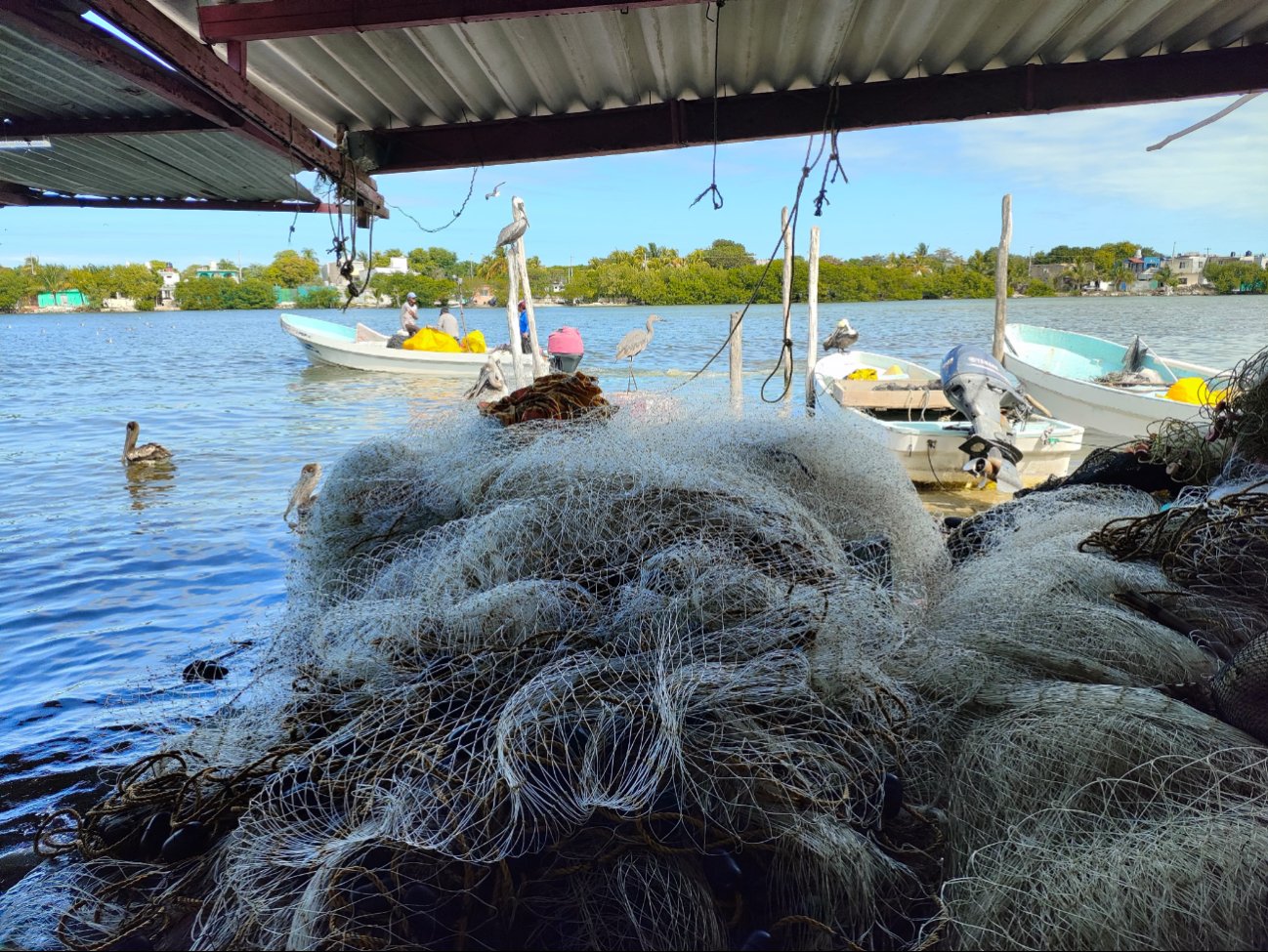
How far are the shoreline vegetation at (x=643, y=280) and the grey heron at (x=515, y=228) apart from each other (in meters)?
44.3

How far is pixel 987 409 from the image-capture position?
10.0 m

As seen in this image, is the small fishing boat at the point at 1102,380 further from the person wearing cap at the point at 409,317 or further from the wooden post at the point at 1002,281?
the person wearing cap at the point at 409,317

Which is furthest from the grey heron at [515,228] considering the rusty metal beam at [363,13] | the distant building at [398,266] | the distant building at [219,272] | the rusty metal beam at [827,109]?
the distant building at [219,272]

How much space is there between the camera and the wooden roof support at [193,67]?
306 centimetres

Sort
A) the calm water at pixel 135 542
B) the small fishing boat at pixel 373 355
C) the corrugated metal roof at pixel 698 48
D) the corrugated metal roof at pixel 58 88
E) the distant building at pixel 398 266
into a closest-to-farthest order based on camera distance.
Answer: the corrugated metal roof at pixel 58 88, the corrugated metal roof at pixel 698 48, the calm water at pixel 135 542, the small fishing boat at pixel 373 355, the distant building at pixel 398 266

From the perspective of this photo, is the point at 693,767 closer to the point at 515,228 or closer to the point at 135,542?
the point at 135,542

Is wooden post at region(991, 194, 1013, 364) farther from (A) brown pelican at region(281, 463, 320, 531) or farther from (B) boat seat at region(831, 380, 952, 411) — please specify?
(A) brown pelican at region(281, 463, 320, 531)

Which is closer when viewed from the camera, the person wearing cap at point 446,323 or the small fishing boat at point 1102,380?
the small fishing boat at point 1102,380

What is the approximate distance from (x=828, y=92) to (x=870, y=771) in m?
4.03

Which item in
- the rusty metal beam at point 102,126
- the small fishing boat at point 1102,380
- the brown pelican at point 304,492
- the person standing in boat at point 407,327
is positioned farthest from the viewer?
the person standing in boat at point 407,327

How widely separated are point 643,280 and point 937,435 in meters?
76.8

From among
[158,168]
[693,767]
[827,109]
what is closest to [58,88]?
[158,168]

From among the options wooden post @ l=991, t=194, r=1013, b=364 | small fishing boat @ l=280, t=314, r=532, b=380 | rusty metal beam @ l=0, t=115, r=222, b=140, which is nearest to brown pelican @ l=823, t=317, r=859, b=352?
wooden post @ l=991, t=194, r=1013, b=364

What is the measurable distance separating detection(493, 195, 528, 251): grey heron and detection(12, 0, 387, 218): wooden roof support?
11.5m
